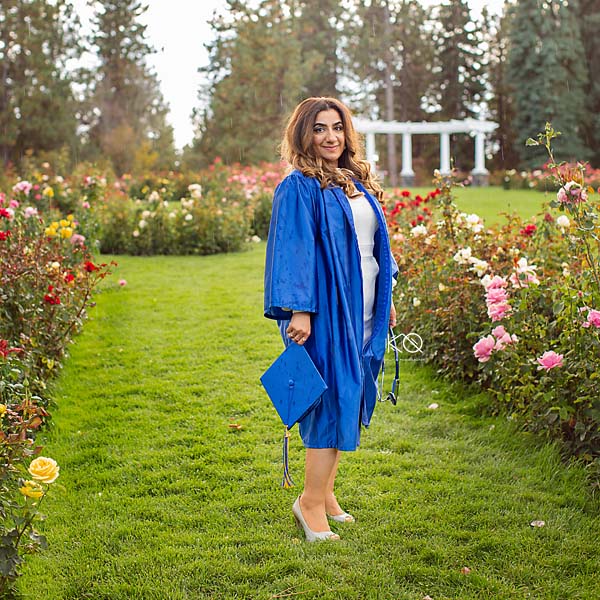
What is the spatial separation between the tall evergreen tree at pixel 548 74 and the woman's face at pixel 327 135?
2342cm

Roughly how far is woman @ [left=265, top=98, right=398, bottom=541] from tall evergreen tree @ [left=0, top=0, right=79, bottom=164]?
22.3 m

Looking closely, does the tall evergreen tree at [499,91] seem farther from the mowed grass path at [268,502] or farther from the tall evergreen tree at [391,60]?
the mowed grass path at [268,502]

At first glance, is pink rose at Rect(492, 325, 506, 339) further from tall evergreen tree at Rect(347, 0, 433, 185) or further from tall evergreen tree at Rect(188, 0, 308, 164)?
tall evergreen tree at Rect(347, 0, 433, 185)

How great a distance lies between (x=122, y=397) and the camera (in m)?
4.63

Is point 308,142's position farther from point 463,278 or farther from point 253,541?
point 463,278

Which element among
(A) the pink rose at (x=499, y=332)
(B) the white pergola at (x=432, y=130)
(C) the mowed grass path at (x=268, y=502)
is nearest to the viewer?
(C) the mowed grass path at (x=268, y=502)

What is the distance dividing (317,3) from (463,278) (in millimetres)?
28125

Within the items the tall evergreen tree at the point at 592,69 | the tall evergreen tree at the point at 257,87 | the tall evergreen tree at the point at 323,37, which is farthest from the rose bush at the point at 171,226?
the tall evergreen tree at the point at 323,37

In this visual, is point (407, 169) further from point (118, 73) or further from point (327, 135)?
point (327, 135)

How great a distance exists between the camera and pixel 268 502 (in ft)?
10.4

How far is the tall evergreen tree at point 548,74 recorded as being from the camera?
2508 centimetres

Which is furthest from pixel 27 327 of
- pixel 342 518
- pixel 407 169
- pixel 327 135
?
pixel 407 169

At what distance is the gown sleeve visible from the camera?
2.57m

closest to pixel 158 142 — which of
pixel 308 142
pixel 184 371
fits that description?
pixel 184 371
